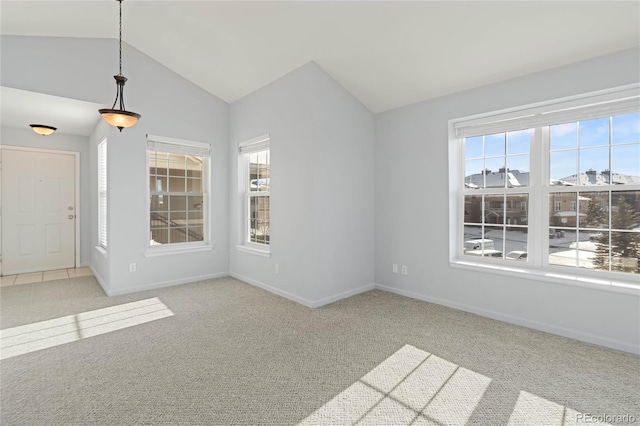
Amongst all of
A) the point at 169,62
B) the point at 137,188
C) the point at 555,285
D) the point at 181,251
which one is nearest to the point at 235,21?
the point at 169,62

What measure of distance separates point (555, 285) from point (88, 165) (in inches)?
286

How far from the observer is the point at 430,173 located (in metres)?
3.79

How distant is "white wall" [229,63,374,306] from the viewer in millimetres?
3658

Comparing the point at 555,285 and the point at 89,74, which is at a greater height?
the point at 89,74

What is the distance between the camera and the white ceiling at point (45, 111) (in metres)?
3.67

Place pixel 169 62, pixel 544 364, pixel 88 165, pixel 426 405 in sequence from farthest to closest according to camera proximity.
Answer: pixel 88 165 → pixel 169 62 → pixel 544 364 → pixel 426 405

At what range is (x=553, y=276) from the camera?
294 centimetres

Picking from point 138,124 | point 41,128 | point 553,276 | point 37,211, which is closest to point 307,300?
point 553,276

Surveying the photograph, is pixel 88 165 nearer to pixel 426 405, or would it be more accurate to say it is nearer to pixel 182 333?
pixel 182 333

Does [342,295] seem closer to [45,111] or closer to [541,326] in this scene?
[541,326]

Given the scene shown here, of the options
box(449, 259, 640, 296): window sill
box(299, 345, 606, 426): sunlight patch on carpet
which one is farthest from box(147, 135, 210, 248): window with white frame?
box(449, 259, 640, 296): window sill

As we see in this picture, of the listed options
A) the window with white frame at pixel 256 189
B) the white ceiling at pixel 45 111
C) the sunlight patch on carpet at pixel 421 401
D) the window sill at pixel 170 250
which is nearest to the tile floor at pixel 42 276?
the window sill at pixel 170 250

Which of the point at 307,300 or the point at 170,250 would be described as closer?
the point at 307,300

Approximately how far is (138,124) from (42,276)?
3142 mm
